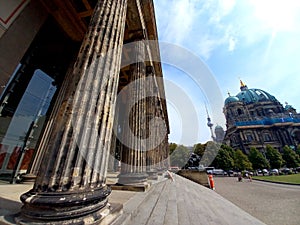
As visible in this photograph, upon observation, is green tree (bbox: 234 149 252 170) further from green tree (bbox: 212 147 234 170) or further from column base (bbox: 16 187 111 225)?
column base (bbox: 16 187 111 225)

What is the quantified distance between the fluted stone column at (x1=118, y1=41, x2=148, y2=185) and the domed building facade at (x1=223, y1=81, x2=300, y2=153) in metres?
60.5

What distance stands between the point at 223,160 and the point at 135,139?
4442 centimetres

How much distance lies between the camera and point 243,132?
54.9m

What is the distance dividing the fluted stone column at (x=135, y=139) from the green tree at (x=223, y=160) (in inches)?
1724

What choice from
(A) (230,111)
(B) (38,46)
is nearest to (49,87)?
(B) (38,46)

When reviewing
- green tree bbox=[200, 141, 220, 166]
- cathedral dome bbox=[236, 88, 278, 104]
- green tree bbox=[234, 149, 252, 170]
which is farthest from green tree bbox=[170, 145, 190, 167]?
cathedral dome bbox=[236, 88, 278, 104]

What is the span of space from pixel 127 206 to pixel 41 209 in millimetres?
1488

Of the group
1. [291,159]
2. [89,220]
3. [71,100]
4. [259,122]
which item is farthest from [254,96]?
[89,220]

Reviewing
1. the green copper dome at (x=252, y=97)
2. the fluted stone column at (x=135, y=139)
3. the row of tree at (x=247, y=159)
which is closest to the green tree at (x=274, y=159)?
the row of tree at (x=247, y=159)

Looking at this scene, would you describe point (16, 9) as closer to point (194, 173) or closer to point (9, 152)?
point (9, 152)

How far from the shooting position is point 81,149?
1602 millimetres

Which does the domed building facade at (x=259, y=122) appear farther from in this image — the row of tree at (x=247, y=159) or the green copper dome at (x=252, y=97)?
the row of tree at (x=247, y=159)

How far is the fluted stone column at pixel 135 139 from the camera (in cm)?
395

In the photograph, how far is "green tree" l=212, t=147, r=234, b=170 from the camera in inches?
1565
